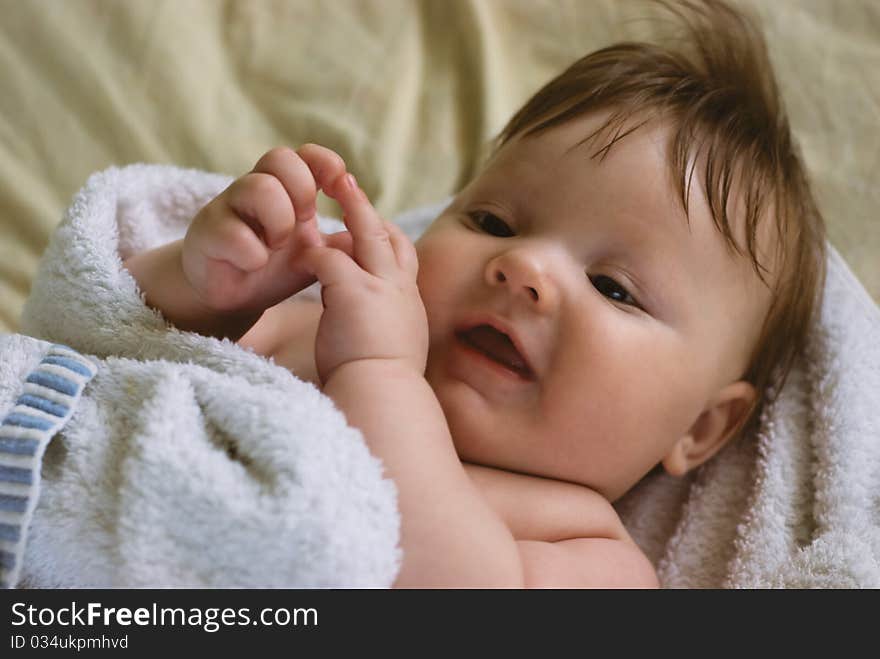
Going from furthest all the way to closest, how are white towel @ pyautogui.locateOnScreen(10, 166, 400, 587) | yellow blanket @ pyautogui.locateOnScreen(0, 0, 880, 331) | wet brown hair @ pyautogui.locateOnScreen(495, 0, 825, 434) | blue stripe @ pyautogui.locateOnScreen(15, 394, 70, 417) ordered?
yellow blanket @ pyautogui.locateOnScreen(0, 0, 880, 331), wet brown hair @ pyautogui.locateOnScreen(495, 0, 825, 434), blue stripe @ pyautogui.locateOnScreen(15, 394, 70, 417), white towel @ pyautogui.locateOnScreen(10, 166, 400, 587)

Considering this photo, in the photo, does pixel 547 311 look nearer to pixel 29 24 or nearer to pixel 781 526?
pixel 781 526

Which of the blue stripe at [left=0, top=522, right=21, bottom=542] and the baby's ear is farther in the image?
the baby's ear

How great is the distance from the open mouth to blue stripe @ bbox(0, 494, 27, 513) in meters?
0.42

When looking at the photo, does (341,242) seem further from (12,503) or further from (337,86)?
(337,86)

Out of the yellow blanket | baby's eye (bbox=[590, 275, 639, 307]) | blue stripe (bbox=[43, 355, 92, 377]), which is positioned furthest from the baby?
the yellow blanket

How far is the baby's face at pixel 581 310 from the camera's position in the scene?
2.98ft

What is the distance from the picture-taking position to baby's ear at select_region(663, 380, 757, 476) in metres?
1.07

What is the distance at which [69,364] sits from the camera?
32.0 inches

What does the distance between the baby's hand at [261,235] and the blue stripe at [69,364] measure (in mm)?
120

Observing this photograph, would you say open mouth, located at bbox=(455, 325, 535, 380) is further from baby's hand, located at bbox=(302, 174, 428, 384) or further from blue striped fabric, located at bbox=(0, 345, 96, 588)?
blue striped fabric, located at bbox=(0, 345, 96, 588)

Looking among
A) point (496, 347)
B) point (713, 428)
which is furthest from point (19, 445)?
point (713, 428)

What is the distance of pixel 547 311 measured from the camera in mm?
Result: 906

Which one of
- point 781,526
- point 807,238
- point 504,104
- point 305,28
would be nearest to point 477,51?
point 504,104

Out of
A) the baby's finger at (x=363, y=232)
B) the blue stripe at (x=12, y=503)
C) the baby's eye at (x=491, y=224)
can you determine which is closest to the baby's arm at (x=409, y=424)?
the baby's finger at (x=363, y=232)
